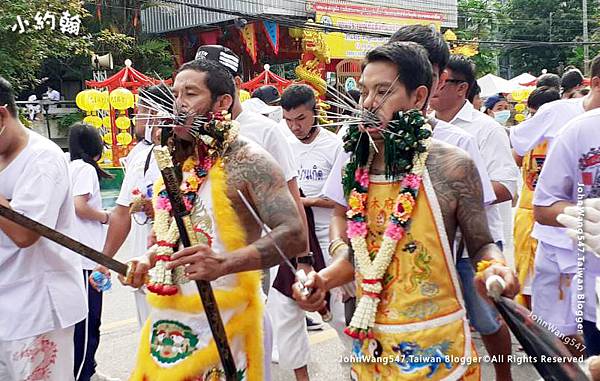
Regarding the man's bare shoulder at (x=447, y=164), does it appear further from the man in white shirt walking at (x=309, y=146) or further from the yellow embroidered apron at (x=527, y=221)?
the yellow embroidered apron at (x=527, y=221)

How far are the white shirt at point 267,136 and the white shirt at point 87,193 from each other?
1.42 meters

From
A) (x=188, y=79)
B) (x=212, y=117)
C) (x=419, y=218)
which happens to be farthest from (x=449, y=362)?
(x=188, y=79)

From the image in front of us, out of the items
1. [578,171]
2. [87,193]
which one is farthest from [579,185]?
[87,193]

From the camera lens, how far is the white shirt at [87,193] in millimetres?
4738

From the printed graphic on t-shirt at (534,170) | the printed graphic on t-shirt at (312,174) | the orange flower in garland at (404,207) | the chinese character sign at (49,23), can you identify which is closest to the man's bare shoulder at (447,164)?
the orange flower in garland at (404,207)

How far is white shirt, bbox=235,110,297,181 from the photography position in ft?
12.8

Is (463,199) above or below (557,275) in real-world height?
above

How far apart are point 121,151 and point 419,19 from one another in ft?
49.6

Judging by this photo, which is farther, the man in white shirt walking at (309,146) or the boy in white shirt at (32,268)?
the man in white shirt walking at (309,146)

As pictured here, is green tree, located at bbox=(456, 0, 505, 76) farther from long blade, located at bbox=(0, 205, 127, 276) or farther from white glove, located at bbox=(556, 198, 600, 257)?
long blade, located at bbox=(0, 205, 127, 276)

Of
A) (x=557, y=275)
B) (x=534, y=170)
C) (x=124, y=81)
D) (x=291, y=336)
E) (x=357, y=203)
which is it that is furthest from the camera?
(x=124, y=81)

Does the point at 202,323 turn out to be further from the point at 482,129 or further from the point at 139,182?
the point at 482,129

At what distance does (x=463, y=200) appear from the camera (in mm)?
2451

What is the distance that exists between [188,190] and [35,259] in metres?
1.02
